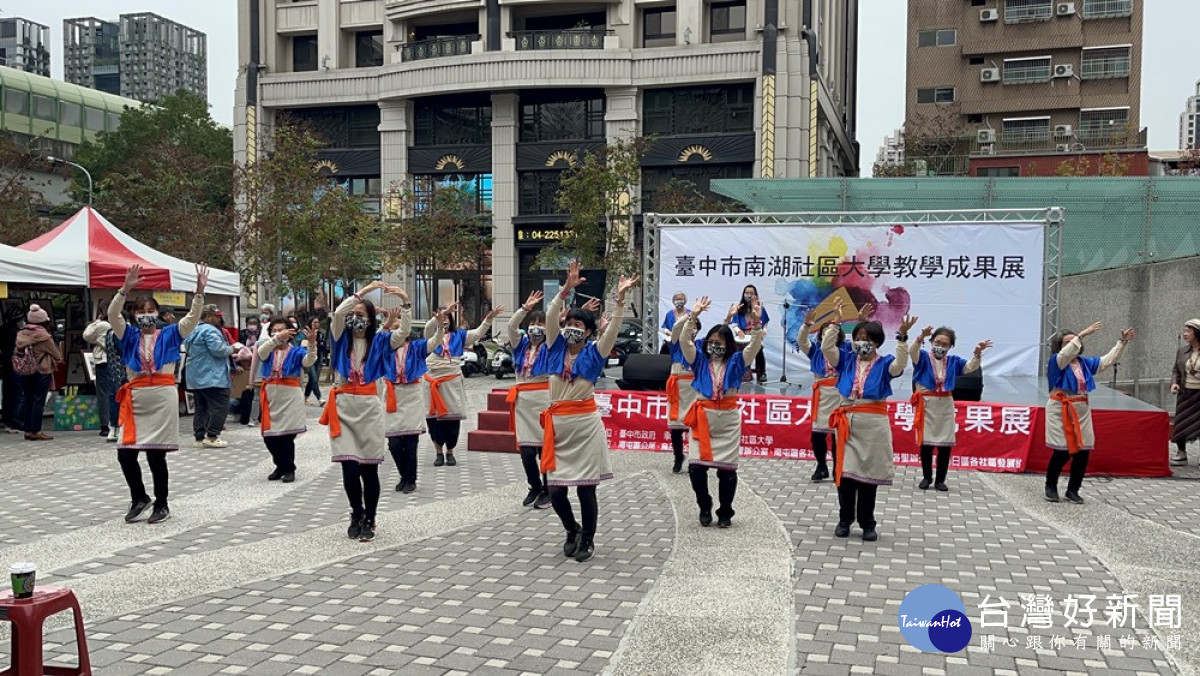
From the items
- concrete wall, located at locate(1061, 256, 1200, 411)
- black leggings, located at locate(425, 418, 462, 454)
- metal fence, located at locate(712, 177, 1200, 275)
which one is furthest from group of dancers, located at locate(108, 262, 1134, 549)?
concrete wall, located at locate(1061, 256, 1200, 411)

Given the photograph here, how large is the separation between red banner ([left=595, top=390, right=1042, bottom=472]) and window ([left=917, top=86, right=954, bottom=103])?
35.3 metres

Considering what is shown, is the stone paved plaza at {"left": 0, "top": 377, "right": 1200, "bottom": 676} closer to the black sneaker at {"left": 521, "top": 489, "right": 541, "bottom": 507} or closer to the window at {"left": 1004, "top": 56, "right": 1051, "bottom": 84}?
the black sneaker at {"left": 521, "top": 489, "right": 541, "bottom": 507}

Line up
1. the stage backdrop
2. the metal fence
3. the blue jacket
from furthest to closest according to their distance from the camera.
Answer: the metal fence
the stage backdrop
the blue jacket

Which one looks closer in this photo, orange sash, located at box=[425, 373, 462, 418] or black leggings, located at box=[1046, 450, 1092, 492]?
black leggings, located at box=[1046, 450, 1092, 492]

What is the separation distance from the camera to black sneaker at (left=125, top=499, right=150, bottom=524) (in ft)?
24.8

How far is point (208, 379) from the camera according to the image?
12117mm

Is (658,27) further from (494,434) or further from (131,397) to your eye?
(131,397)

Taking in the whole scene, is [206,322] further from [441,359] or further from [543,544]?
[543,544]

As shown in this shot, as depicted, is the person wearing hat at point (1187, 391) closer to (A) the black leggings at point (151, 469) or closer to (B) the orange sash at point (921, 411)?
(B) the orange sash at point (921, 411)

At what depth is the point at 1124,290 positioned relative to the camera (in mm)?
18219

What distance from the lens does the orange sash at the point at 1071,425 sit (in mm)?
8453

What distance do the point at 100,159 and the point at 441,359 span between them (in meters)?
38.7

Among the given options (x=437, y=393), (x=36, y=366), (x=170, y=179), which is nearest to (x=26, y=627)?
(x=437, y=393)

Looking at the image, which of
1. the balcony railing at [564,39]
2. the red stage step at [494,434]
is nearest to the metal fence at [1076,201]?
the red stage step at [494,434]
